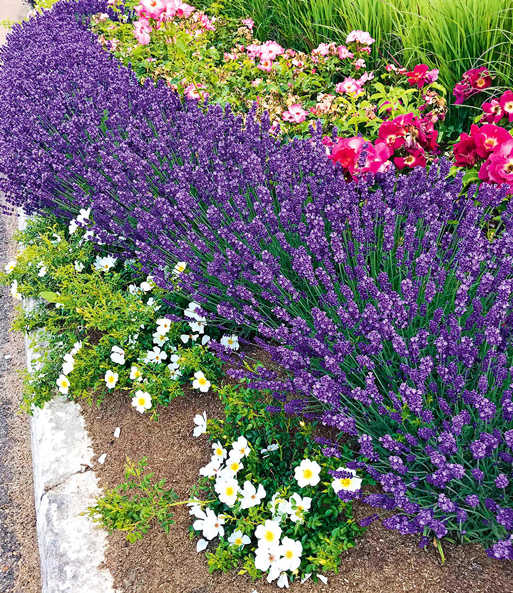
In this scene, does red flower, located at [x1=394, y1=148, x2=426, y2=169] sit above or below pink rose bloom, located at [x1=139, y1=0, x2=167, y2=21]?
below

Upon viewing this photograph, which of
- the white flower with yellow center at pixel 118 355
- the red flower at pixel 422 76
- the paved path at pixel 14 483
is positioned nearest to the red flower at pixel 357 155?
the red flower at pixel 422 76

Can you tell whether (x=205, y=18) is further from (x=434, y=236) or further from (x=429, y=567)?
(x=429, y=567)

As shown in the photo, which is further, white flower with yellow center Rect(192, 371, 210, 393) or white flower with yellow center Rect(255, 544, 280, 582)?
white flower with yellow center Rect(192, 371, 210, 393)

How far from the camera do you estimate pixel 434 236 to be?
1.73 metres

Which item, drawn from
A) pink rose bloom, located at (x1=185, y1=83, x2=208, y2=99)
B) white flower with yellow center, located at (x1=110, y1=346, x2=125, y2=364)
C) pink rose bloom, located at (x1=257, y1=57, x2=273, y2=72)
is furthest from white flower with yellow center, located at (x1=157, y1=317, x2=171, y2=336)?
pink rose bloom, located at (x1=257, y1=57, x2=273, y2=72)

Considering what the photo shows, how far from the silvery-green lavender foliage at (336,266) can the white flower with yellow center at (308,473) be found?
17 centimetres

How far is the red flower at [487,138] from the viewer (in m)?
2.23

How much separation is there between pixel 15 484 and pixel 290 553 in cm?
168

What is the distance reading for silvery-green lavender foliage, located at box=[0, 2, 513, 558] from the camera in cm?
141

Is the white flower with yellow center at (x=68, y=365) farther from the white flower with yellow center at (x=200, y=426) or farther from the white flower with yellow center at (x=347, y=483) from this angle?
the white flower with yellow center at (x=347, y=483)

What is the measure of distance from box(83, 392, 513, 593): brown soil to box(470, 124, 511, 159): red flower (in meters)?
1.61

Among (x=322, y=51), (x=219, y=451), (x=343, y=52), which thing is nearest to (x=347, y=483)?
(x=219, y=451)

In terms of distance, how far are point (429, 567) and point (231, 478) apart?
674 millimetres

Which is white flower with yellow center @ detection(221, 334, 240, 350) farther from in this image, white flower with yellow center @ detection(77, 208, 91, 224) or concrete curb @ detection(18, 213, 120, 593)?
white flower with yellow center @ detection(77, 208, 91, 224)
